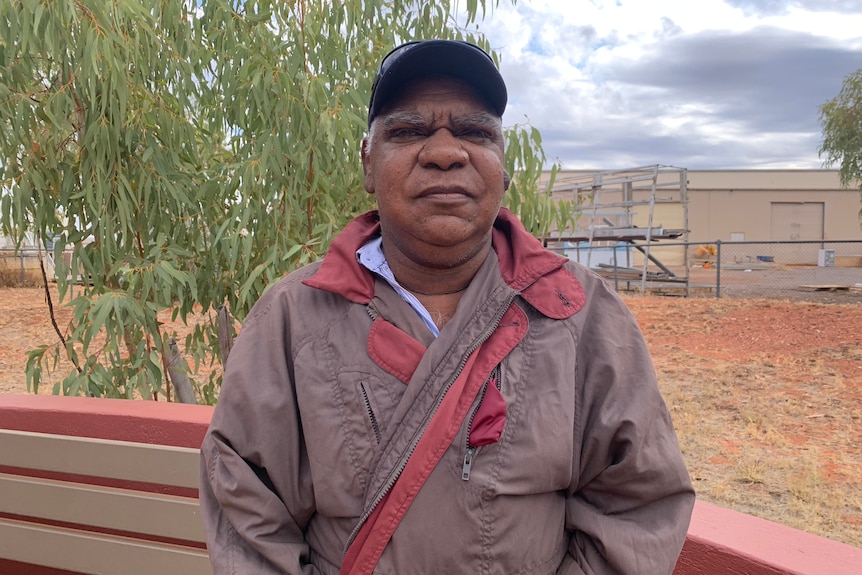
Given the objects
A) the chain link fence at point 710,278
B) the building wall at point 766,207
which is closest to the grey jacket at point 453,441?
the chain link fence at point 710,278

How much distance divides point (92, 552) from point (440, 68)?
6.86ft

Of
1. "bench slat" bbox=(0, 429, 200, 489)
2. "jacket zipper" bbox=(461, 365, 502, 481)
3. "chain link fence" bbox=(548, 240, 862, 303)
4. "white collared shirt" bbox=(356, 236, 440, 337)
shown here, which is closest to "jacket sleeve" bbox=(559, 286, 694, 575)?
"jacket zipper" bbox=(461, 365, 502, 481)

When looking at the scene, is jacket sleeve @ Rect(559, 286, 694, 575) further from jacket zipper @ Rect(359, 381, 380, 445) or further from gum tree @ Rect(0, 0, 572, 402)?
gum tree @ Rect(0, 0, 572, 402)

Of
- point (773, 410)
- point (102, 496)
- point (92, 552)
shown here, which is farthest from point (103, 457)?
point (773, 410)

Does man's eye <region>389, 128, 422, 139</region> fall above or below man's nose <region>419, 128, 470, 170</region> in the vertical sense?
above

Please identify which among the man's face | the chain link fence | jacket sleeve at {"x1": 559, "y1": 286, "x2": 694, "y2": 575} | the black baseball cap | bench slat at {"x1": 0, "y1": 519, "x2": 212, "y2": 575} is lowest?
the chain link fence

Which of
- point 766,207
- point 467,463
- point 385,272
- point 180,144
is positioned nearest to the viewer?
point 467,463

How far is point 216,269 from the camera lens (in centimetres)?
330

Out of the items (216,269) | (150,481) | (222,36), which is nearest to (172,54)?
(222,36)

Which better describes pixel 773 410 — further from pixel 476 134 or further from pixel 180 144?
pixel 476 134

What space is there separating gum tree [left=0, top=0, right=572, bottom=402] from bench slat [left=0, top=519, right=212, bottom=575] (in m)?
0.80

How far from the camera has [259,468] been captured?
4.46ft

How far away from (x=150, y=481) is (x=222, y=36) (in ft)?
6.17

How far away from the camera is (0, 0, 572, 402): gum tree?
2789 mm
